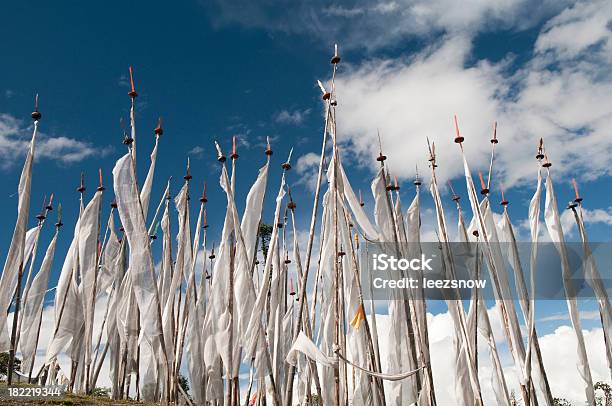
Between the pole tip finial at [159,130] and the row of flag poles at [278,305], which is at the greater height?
the pole tip finial at [159,130]

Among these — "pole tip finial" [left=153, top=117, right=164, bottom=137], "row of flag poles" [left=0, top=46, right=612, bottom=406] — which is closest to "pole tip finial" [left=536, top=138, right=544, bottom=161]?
"row of flag poles" [left=0, top=46, right=612, bottom=406]

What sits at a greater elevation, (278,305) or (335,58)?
(335,58)

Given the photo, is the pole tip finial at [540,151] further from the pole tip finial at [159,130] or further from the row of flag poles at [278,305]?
the pole tip finial at [159,130]

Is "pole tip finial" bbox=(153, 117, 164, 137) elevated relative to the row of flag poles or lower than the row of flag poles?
elevated

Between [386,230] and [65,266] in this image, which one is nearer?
[386,230]

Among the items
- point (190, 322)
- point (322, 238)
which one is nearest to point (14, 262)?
point (190, 322)

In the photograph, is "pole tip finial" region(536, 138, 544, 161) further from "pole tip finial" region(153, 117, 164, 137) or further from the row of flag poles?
"pole tip finial" region(153, 117, 164, 137)

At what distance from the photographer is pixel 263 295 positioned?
7.78 m

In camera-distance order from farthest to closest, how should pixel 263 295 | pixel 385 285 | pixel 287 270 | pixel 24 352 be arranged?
pixel 287 270, pixel 24 352, pixel 385 285, pixel 263 295

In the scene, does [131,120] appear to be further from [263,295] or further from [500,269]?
[500,269]

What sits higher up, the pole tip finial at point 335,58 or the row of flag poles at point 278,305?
the pole tip finial at point 335,58

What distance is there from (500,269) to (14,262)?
8.56 m

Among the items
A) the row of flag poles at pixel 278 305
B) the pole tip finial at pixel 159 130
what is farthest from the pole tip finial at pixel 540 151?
the pole tip finial at pixel 159 130

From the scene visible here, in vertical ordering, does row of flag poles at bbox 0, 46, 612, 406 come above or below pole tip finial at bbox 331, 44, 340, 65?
below
